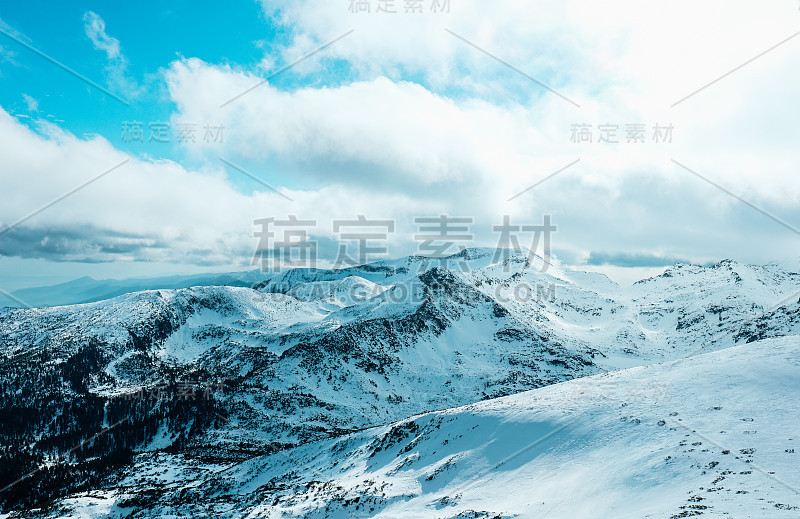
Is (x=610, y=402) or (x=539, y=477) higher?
(x=610, y=402)

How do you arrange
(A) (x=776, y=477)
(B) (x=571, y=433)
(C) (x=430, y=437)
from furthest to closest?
1. (C) (x=430, y=437)
2. (B) (x=571, y=433)
3. (A) (x=776, y=477)

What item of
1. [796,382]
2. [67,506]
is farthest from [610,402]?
[67,506]

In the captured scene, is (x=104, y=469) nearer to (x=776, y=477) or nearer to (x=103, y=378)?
(x=103, y=378)

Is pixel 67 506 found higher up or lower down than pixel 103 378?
higher up

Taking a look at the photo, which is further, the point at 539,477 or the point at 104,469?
the point at 104,469

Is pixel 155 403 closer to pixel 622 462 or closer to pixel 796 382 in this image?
pixel 622 462

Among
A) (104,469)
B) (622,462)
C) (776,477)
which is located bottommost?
(104,469)

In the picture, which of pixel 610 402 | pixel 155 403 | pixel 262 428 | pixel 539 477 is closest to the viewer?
pixel 539 477

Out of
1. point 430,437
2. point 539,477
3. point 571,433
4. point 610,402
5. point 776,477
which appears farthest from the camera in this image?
point 430,437

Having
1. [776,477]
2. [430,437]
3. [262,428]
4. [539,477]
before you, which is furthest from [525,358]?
[776,477]
